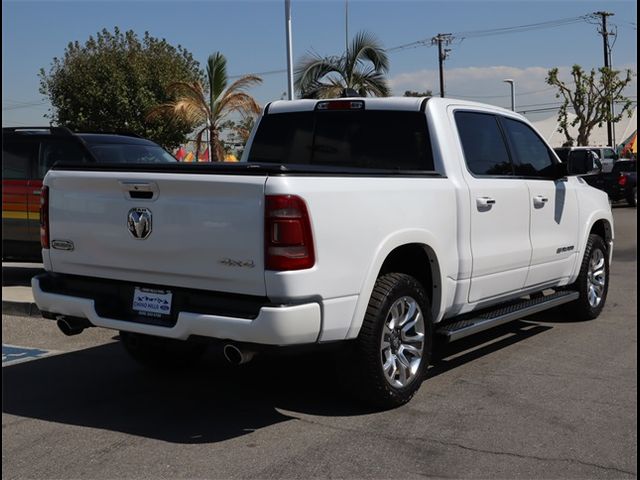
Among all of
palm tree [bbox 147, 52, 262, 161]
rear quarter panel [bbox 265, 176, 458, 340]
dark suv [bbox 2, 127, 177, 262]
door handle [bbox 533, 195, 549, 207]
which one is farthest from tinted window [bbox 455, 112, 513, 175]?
palm tree [bbox 147, 52, 262, 161]

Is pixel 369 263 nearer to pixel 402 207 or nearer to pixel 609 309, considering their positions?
pixel 402 207

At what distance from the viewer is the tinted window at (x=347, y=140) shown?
5715 millimetres

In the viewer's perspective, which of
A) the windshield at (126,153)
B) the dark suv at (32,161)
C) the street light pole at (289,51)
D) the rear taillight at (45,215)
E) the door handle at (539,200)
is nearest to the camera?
the rear taillight at (45,215)

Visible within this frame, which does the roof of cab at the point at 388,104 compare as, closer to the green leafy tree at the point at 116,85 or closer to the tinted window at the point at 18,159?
the tinted window at the point at 18,159

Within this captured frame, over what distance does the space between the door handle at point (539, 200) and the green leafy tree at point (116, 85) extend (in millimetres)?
20609

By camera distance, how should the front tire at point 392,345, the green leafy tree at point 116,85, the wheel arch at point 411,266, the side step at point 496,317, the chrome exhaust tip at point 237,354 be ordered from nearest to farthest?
the chrome exhaust tip at point 237,354
the wheel arch at point 411,266
the front tire at point 392,345
the side step at point 496,317
the green leafy tree at point 116,85

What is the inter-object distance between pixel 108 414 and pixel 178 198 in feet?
4.96

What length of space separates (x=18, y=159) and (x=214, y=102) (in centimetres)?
1034

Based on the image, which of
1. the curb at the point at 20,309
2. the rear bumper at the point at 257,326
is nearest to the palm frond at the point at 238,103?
the curb at the point at 20,309

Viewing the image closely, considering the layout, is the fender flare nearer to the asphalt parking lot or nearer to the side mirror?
the side mirror

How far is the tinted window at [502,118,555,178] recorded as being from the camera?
6.54m

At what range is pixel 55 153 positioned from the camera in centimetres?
986

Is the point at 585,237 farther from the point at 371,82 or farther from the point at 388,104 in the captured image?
the point at 371,82

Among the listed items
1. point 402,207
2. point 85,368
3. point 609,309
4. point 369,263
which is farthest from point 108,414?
point 609,309
